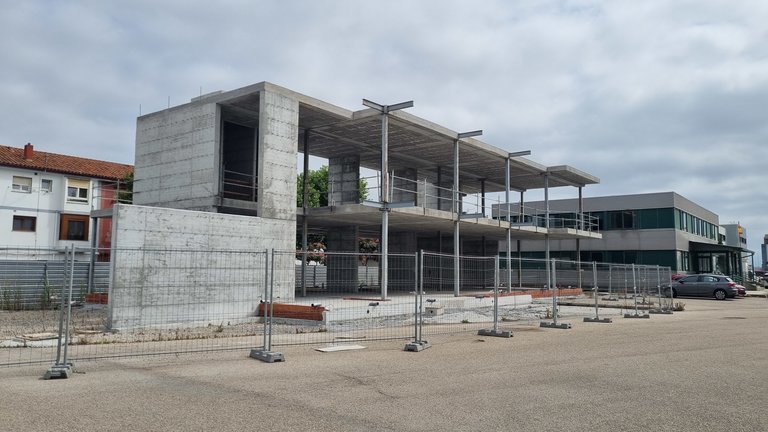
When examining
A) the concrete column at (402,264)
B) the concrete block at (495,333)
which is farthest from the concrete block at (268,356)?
the concrete column at (402,264)

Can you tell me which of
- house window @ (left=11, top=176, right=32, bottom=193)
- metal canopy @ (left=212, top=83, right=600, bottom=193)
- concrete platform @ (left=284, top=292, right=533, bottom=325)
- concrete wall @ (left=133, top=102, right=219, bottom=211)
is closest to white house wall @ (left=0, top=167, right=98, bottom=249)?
house window @ (left=11, top=176, right=32, bottom=193)

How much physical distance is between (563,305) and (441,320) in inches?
354

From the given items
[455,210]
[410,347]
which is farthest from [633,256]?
[410,347]

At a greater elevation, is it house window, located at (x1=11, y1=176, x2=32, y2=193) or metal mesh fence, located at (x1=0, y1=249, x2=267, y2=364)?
house window, located at (x1=11, y1=176, x2=32, y2=193)

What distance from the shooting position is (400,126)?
21688 millimetres

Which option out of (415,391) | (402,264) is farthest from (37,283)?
(415,391)

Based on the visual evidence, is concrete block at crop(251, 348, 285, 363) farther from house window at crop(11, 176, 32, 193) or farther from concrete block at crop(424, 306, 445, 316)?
house window at crop(11, 176, 32, 193)

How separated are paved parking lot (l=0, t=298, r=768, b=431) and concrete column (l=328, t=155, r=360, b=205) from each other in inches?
621

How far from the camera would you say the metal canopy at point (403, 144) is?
1948 centimetres

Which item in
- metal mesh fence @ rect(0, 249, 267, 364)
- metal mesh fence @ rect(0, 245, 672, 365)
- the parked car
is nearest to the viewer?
metal mesh fence @ rect(0, 249, 267, 364)

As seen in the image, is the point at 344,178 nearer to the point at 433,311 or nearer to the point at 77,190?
the point at 433,311

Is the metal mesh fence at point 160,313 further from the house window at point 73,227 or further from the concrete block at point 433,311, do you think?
the house window at point 73,227

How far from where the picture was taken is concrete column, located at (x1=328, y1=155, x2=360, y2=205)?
26703 mm

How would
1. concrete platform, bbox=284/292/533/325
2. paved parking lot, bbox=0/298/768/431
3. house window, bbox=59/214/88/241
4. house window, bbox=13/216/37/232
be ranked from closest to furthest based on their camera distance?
paved parking lot, bbox=0/298/768/431, concrete platform, bbox=284/292/533/325, house window, bbox=13/216/37/232, house window, bbox=59/214/88/241
